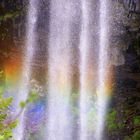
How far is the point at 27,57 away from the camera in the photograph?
12820mm

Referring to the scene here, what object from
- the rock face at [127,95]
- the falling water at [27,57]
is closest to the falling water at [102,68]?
the rock face at [127,95]

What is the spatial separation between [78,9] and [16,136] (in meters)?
4.93

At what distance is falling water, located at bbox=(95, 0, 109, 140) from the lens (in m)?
11.4

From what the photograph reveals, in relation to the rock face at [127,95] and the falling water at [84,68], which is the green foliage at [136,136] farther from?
→ the falling water at [84,68]

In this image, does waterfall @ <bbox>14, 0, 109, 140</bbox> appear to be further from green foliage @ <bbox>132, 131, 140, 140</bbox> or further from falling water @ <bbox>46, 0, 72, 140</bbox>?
green foliage @ <bbox>132, 131, 140, 140</bbox>

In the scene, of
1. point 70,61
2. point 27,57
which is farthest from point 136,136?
point 27,57

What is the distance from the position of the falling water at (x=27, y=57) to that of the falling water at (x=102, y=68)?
240 centimetres

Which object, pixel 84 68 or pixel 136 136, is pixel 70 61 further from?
pixel 136 136

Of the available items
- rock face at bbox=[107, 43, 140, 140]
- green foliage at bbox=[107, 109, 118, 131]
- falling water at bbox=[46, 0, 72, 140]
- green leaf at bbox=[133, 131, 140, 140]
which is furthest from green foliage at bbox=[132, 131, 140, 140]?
falling water at bbox=[46, 0, 72, 140]

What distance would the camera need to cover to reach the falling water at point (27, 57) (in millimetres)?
12031

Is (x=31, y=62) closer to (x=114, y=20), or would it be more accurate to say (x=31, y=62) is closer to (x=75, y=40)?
(x=75, y=40)

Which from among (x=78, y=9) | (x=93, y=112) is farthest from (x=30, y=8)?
(x=93, y=112)

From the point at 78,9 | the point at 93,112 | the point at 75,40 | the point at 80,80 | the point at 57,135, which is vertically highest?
the point at 78,9

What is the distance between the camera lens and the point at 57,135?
12.4 m
